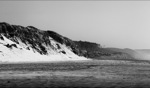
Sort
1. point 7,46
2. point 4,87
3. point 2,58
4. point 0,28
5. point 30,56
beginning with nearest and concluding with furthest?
point 4,87 < point 2,58 < point 7,46 < point 30,56 < point 0,28

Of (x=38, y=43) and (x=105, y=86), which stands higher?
(x=38, y=43)

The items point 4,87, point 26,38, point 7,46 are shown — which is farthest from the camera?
point 26,38

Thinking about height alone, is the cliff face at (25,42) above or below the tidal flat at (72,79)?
above

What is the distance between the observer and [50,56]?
180 m

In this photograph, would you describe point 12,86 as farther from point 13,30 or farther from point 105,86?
point 13,30

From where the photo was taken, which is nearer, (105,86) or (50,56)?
(105,86)

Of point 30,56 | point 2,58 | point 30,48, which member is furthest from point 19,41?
point 2,58

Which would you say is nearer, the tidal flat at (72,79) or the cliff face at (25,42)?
the tidal flat at (72,79)

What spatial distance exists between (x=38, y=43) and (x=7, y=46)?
1922 inches

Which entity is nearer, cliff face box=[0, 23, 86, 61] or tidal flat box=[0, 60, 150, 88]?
tidal flat box=[0, 60, 150, 88]

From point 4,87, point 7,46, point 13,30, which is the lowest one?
point 4,87

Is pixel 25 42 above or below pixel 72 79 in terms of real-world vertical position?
above

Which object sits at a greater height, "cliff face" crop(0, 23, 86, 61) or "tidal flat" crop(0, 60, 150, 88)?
"cliff face" crop(0, 23, 86, 61)

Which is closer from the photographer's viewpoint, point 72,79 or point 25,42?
point 72,79
